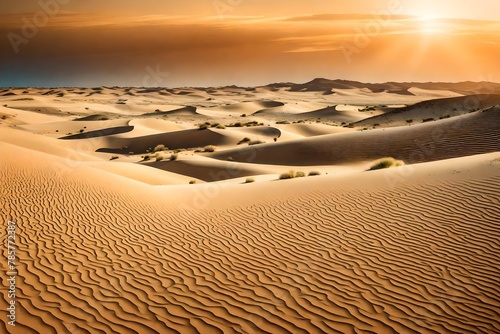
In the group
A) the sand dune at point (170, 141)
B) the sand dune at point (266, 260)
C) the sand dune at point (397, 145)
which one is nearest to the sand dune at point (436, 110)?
the sand dune at point (397, 145)

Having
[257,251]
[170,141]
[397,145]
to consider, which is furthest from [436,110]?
[257,251]

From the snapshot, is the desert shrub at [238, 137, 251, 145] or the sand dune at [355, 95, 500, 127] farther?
the sand dune at [355, 95, 500, 127]

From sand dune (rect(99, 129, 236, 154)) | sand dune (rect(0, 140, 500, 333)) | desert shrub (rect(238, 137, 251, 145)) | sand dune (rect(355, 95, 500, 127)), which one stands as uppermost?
sand dune (rect(355, 95, 500, 127))

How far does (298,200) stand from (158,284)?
635cm

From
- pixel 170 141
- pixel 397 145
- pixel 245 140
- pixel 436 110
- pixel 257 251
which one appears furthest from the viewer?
pixel 436 110

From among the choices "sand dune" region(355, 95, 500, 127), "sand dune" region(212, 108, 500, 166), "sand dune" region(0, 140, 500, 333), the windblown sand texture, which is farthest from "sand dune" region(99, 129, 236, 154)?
"sand dune" region(0, 140, 500, 333)

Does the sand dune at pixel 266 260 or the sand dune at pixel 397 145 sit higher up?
the sand dune at pixel 397 145

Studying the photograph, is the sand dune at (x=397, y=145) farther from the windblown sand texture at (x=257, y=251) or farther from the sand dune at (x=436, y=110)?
the sand dune at (x=436, y=110)

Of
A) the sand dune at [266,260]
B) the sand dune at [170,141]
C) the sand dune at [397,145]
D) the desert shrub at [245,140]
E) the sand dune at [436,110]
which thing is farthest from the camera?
the sand dune at [436,110]

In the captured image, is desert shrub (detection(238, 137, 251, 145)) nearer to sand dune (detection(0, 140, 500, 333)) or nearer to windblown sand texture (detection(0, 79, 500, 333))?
windblown sand texture (detection(0, 79, 500, 333))

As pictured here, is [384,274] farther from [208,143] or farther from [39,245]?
[208,143]

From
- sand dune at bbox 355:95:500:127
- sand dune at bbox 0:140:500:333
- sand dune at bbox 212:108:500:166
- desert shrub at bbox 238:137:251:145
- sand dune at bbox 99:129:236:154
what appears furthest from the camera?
sand dune at bbox 355:95:500:127

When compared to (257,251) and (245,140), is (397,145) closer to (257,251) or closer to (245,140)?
(245,140)

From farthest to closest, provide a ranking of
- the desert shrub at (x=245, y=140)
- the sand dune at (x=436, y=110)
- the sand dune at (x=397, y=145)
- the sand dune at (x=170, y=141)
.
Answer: the sand dune at (x=436, y=110), the sand dune at (x=170, y=141), the desert shrub at (x=245, y=140), the sand dune at (x=397, y=145)
